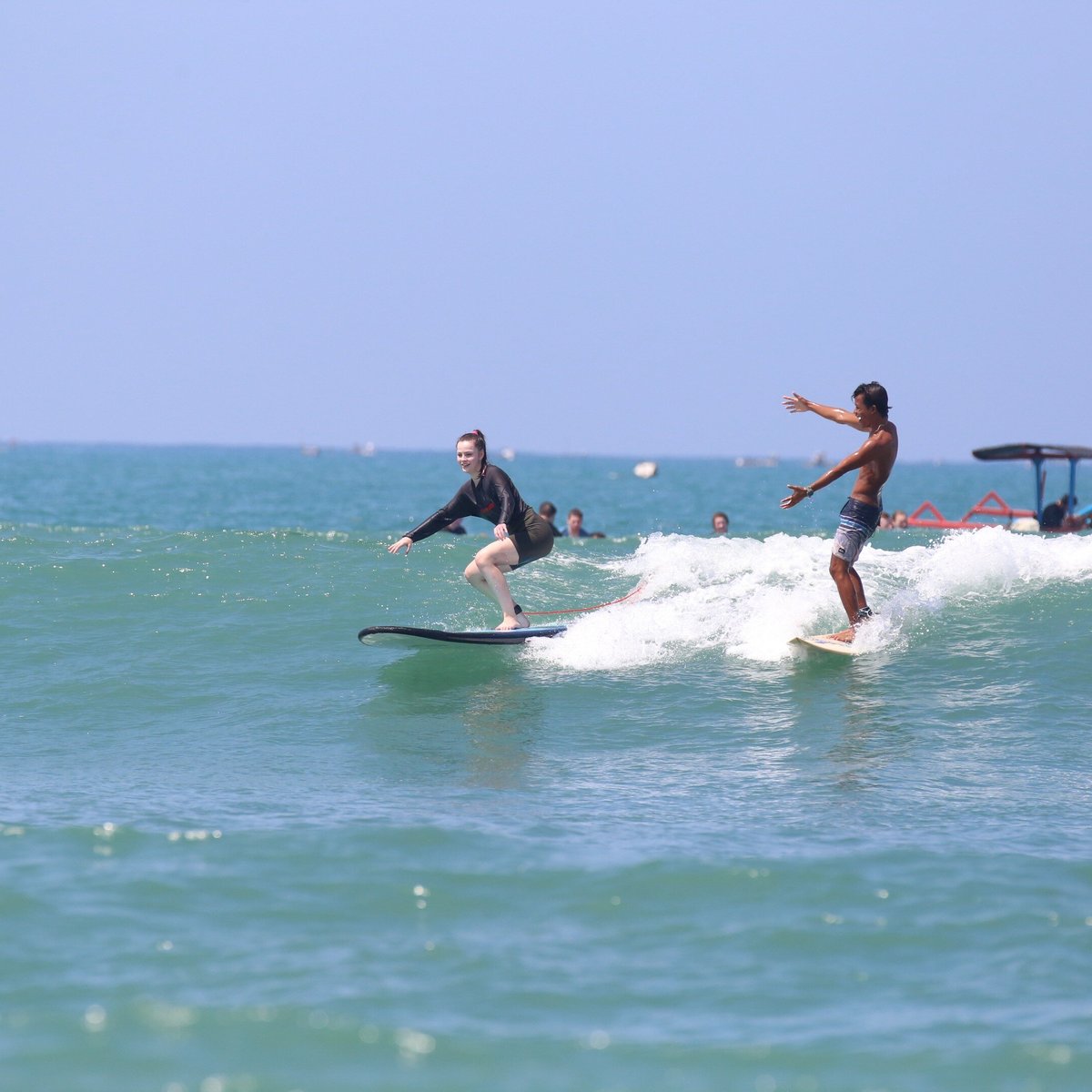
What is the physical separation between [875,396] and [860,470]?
646 millimetres

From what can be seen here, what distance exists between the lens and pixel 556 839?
22.4 feet

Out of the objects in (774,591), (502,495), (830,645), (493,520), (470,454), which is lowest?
(830,645)

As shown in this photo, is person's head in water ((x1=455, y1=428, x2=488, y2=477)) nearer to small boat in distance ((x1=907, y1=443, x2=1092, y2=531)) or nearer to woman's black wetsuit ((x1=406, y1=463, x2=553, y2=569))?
woman's black wetsuit ((x1=406, y1=463, x2=553, y2=569))

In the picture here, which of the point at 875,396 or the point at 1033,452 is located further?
the point at 1033,452

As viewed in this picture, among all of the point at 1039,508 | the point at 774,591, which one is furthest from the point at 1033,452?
the point at 774,591

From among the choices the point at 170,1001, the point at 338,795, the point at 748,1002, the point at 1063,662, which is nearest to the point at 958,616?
the point at 1063,662

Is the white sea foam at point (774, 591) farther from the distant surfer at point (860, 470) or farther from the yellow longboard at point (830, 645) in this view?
the distant surfer at point (860, 470)

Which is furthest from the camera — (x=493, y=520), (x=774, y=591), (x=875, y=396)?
(x=774, y=591)

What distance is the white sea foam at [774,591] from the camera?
11.5m

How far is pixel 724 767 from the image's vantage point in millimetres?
8539

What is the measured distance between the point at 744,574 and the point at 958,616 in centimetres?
264

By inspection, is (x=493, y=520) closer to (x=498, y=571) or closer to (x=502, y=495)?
(x=502, y=495)

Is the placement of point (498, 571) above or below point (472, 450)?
below

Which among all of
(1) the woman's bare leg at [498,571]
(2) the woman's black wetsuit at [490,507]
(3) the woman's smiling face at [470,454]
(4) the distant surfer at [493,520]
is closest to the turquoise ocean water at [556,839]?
(1) the woman's bare leg at [498,571]
